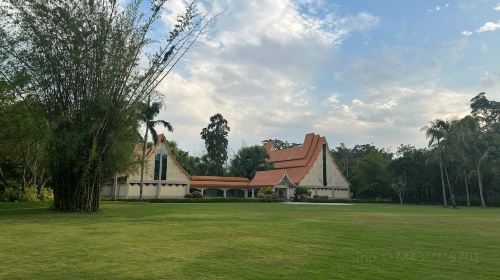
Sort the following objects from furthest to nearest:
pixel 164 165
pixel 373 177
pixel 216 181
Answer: pixel 373 177
pixel 216 181
pixel 164 165

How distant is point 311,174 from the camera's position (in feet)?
171

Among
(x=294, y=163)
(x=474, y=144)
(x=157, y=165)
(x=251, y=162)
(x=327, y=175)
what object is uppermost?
(x=474, y=144)

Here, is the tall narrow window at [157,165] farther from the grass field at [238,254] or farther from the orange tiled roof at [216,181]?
the grass field at [238,254]

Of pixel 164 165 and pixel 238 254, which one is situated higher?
pixel 164 165

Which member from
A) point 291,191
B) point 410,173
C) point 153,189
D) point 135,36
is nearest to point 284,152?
point 291,191

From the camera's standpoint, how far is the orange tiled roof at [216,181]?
4853 centimetres

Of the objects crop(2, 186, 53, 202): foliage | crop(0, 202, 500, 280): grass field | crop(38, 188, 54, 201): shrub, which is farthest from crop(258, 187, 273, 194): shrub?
crop(0, 202, 500, 280): grass field

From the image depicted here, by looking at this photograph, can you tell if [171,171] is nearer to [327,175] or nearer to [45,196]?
[45,196]

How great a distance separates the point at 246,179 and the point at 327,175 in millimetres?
10175

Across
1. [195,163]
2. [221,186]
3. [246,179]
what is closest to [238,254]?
[221,186]

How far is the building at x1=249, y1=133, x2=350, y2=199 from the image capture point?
49.9 meters

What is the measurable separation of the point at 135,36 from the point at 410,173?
127 feet

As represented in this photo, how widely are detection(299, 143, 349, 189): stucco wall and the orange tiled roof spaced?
7600 millimetres

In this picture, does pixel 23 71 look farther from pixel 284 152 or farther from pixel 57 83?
pixel 284 152
